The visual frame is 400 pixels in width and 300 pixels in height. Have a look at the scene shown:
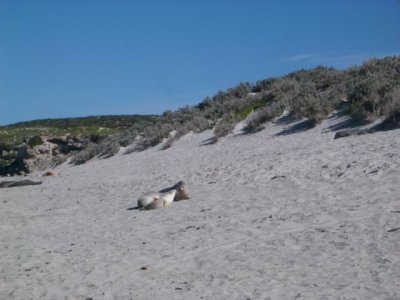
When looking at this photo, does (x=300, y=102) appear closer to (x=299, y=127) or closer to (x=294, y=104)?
(x=294, y=104)

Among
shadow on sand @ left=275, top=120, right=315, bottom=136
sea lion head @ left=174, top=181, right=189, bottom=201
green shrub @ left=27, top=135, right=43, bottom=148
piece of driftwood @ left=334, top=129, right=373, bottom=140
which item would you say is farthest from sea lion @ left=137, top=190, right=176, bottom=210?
green shrub @ left=27, top=135, right=43, bottom=148

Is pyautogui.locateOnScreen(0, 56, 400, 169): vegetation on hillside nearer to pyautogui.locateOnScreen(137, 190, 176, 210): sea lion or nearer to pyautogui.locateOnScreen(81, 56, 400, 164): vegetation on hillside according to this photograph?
pyautogui.locateOnScreen(81, 56, 400, 164): vegetation on hillside

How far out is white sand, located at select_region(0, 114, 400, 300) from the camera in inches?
260

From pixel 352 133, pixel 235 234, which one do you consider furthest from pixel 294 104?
pixel 235 234

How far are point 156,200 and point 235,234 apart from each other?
3.75 metres

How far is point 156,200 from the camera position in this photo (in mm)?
12406

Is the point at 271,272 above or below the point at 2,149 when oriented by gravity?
below

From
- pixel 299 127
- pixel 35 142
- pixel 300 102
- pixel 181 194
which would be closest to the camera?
pixel 181 194

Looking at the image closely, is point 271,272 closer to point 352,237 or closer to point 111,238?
point 352,237

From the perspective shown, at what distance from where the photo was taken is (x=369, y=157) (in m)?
12.4

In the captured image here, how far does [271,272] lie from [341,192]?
154 inches

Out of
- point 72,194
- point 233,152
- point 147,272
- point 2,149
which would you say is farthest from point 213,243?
point 2,149

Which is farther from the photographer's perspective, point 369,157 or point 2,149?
point 2,149

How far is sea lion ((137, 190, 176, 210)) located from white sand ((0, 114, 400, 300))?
323 millimetres
